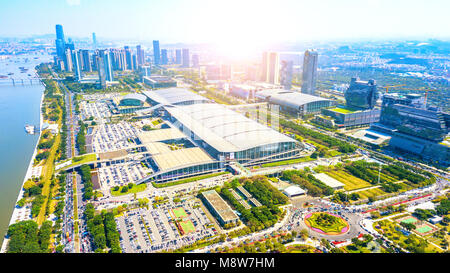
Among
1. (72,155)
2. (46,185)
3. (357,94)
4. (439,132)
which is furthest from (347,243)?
(357,94)

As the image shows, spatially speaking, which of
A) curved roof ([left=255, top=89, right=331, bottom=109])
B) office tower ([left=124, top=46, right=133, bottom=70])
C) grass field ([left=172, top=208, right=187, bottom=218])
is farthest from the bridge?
grass field ([left=172, top=208, right=187, bottom=218])

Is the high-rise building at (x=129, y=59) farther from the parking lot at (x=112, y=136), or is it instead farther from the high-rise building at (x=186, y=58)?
the parking lot at (x=112, y=136)

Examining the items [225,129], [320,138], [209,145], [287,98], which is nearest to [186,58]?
[287,98]

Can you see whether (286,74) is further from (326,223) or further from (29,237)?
(29,237)

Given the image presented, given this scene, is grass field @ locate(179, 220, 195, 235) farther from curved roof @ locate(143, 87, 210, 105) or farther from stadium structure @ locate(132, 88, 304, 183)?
curved roof @ locate(143, 87, 210, 105)

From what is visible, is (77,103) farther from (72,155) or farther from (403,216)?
(403,216)

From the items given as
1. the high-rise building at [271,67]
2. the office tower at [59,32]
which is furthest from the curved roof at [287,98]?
the office tower at [59,32]
